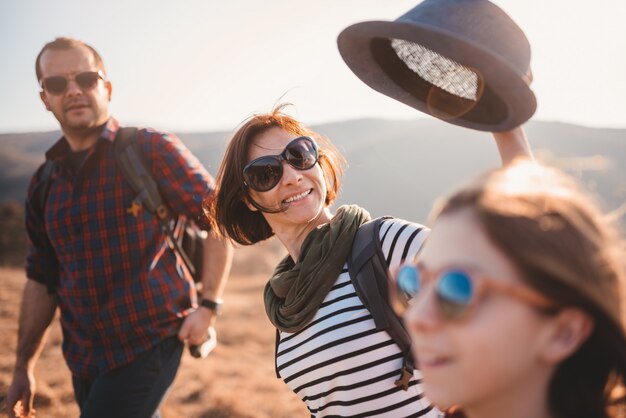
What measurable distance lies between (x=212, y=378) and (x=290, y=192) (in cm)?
567

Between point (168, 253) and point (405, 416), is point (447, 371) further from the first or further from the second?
point (168, 253)

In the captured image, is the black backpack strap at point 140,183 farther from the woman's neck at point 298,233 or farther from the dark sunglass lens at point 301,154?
the dark sunglass lens at point 301,154

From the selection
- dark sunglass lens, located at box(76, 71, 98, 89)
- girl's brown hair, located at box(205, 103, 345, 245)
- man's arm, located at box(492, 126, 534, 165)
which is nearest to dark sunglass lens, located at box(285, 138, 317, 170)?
girl's brown hair, located at box(205, 103, 345, 245)

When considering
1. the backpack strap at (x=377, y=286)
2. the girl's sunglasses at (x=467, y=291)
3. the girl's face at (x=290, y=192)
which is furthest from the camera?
the girl's face at (x=290, y=192)

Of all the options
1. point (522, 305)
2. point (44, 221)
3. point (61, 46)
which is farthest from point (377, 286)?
point (61, 46)

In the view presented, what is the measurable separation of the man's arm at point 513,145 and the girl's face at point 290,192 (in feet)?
3.28

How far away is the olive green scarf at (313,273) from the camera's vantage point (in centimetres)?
193

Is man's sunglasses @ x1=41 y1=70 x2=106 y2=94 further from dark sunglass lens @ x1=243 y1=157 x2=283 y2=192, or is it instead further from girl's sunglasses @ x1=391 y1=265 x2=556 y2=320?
girl's sunglasses @ x1=391 y1=265 x2=556 y2=320

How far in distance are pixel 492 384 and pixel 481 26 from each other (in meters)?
0.82

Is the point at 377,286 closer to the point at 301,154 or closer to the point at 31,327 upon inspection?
the point at 301,154

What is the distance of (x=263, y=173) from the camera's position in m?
2.28

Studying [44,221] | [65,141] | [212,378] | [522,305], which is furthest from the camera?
[212,378]

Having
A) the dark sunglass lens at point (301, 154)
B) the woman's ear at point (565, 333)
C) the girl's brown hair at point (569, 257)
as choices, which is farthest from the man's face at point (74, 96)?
the woman's ear at point (565, 333)

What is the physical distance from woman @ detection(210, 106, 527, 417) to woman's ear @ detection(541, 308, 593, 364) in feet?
1.94
